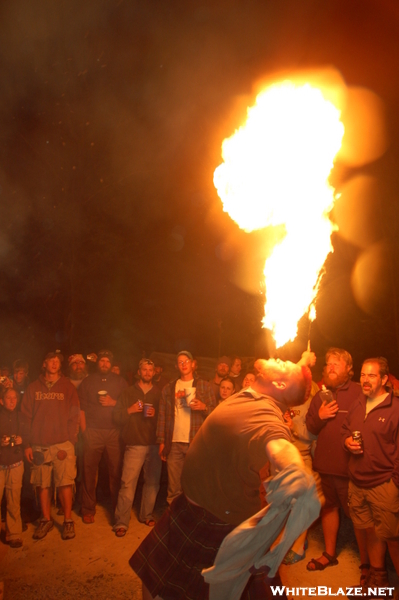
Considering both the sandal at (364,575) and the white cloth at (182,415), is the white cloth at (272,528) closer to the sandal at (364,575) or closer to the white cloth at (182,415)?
the sandal at (364,575)

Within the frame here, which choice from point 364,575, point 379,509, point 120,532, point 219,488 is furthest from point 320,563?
point 219,488

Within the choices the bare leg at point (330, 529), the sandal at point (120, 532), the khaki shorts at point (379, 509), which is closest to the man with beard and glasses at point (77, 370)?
the sandal at point (120, 532)

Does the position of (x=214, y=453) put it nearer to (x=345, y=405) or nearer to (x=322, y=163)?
(x=345, y=405)

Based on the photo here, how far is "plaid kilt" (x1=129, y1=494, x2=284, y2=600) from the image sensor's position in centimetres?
259

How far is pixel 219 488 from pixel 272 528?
22.2 inches

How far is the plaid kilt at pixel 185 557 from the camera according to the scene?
259 centimetres

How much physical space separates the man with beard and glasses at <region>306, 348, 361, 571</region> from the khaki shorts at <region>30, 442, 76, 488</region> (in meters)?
3.17

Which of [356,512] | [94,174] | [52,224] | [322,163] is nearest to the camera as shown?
[356,512]

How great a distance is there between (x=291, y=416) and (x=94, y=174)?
1154 cm

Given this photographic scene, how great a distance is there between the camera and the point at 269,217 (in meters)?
5.79

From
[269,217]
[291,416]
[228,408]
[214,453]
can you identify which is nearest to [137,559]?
[214,453]

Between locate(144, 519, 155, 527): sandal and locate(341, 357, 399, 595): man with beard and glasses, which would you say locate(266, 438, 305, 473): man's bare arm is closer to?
locate(341, 357, 399, 595): man with beard and glasses

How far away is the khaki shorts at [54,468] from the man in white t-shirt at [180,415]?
4.04 feet

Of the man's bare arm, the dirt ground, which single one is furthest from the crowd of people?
the dirt ground
